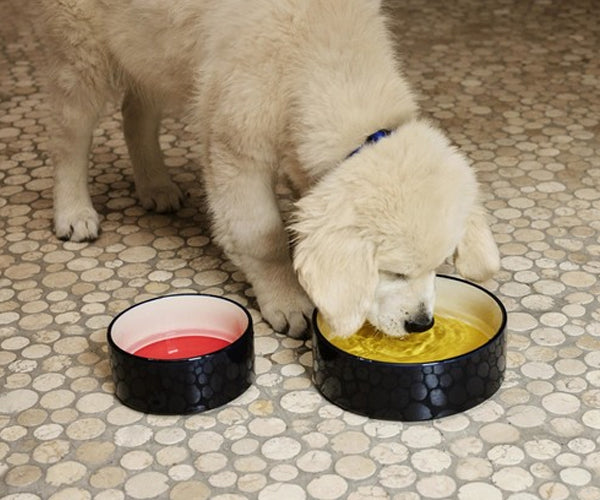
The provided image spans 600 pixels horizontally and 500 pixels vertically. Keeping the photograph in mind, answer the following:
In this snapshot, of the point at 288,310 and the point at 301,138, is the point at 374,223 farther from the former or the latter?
the point at 288,310

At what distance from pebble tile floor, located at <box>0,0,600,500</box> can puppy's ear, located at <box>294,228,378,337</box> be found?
10.1 inches

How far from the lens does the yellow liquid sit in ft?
6.84

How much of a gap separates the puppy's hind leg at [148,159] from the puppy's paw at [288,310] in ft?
2.24

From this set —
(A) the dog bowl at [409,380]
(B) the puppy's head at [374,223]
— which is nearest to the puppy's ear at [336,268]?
(B) the puppy's head at [374,223]

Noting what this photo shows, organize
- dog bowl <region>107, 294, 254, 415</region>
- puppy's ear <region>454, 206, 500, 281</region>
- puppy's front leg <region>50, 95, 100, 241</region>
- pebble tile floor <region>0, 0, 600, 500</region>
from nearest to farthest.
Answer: pebble tile floor <region>0, 0, 600, 500</region> < dog bowl <region>107, 294, 254, 415</region> < puppy's ear <region>454, 206, 500, 281</region> < puppy's front leg <region>50, 95, 100, 241</region>

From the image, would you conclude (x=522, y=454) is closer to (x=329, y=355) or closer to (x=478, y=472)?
(x=478, y=472)

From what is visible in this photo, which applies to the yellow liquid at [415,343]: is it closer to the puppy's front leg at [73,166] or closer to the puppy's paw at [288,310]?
the puppy's paw at [288,310]

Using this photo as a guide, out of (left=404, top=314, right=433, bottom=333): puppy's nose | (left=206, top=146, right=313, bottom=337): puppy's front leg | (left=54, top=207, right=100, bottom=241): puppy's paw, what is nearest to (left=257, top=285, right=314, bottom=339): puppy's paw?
(left=206, top=146, right=313, bottom=337): puppy's front leg

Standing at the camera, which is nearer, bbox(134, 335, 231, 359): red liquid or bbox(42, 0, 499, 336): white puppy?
bbox(42, 0, 499, 336): white puppy

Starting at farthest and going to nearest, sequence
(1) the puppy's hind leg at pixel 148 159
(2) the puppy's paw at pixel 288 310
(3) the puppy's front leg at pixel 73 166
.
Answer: (1) the puppy's hind leg at pixel 148 159, (3) the puppy's front leg at pixel 73 166, (2) the puppy's paw at pixel 288 310

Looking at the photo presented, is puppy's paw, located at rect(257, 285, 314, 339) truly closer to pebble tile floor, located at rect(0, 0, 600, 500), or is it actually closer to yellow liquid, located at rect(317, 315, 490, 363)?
pebble tile floor, located at rect(0, 0, 600, 500)

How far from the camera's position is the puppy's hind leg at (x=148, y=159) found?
291 cm

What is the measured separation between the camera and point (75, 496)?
6.07ft

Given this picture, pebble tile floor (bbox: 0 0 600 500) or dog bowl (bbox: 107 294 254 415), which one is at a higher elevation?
dog bowl (bbox: 107 294 254 415)
